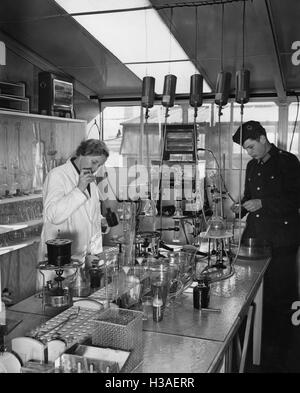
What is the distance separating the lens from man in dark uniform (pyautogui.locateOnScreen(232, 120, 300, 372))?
2855 mm

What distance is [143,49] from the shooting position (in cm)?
386

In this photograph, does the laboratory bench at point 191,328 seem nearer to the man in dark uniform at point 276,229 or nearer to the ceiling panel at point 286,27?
→ the man in dark uniform at point 276,229

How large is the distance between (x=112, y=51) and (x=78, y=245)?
193cm

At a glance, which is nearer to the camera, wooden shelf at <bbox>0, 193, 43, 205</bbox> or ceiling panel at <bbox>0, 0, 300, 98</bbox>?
ceiling panel at <bbox>0, 0, 300, 98</bbox>

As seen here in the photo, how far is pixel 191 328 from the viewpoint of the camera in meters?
1.64

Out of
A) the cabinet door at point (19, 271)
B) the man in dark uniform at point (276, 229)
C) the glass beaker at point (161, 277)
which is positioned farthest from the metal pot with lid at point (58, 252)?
the cabinet door at point (19, 271)

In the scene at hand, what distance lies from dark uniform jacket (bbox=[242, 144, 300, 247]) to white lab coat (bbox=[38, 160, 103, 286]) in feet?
3.38

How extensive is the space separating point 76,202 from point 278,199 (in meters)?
1.30

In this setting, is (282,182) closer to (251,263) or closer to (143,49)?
(251,263)

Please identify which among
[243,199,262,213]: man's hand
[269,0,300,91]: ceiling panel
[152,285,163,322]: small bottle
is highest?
[269,0,300,91]: ceiling panel

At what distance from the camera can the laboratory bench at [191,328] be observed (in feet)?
4.51

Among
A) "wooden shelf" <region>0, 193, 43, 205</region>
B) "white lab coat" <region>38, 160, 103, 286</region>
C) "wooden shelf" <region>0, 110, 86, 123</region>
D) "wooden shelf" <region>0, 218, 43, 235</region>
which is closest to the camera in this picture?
"white lab coat" <region>38, 160, 103, 286</region>

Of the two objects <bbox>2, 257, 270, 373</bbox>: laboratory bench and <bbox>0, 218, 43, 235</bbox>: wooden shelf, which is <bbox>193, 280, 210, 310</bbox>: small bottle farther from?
<bbox>0, 218, 43, 235</bbox>: wooden shelf

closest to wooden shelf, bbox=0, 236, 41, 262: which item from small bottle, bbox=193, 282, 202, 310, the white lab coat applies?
the white lab coat
